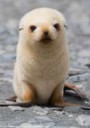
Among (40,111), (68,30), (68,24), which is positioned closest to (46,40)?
(40,111)

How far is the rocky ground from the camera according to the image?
18.3ft

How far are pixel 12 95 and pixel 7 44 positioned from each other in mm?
4429

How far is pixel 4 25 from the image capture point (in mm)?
13406

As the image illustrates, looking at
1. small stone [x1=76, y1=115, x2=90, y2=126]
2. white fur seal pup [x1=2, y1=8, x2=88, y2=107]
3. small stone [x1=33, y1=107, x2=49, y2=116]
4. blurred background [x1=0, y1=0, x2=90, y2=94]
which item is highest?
blurred background [x1=0, y1=0, x2=90, y2=94]

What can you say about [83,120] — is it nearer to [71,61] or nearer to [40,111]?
[40,111]

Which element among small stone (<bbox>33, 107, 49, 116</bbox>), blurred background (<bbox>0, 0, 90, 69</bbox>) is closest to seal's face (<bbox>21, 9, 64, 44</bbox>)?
small stone (<bbox>33, 107, 49, 116</bbox>)

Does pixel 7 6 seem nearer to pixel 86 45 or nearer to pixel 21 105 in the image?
pixel 86 45

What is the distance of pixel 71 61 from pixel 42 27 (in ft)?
12.8

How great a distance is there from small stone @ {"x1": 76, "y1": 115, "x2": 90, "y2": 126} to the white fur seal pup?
1.53ft

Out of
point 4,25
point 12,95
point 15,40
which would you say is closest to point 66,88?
point 12,95

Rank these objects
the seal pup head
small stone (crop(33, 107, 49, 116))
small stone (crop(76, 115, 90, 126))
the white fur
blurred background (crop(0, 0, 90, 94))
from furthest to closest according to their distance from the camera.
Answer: blurred background (crop(0, 0, 90, 94)) < small stone (crop(33, 107, 49, 116)) < the white fur < the seal pup head < small stone (crop(76, 115, 90, 126))

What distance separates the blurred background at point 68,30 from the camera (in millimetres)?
9453

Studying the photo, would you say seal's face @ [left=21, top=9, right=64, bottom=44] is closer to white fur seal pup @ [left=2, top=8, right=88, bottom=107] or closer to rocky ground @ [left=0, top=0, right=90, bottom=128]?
white fur seal pup @ [left=2, top=8, right=88, bottom=107]

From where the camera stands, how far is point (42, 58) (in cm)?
586
